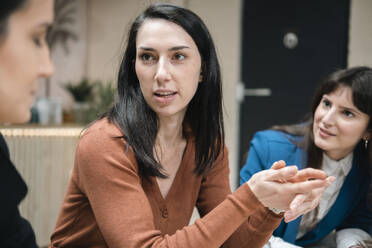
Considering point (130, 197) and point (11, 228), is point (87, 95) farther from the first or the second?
point (11, 228)

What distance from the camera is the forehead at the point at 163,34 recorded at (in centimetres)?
97

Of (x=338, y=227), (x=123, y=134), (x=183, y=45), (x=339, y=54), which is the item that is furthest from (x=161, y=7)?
(x=339, y=54)

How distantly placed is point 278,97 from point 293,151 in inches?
64.9

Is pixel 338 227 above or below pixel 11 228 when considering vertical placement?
below

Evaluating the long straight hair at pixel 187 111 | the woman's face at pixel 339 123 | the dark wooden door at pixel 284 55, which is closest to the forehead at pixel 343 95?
the woman's face at pixel 339 123

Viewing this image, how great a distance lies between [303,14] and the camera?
2.76 metres

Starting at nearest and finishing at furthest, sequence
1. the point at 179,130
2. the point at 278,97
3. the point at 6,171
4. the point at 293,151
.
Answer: the point at 6,171, the point at 179,130, the point at 293,151, the point at 278,97

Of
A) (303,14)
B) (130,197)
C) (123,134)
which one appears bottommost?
(130,197)

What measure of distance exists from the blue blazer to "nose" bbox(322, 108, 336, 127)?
123 mm

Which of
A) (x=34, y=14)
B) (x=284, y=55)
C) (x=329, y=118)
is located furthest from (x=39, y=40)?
(x=284, y=55)

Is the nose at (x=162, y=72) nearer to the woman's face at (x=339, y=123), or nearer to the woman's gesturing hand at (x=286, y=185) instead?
the woman's gesturing hand at (x=286, y=185)

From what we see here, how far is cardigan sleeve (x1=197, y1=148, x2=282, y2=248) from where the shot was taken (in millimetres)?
956

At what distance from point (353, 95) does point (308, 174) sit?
51 centimetres

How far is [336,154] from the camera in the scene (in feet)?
4.39
